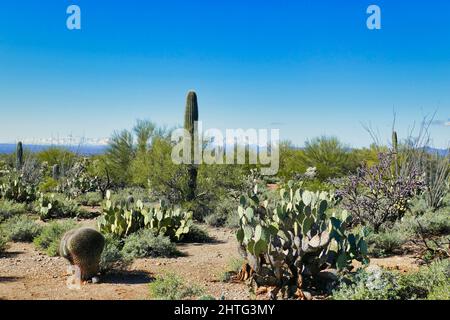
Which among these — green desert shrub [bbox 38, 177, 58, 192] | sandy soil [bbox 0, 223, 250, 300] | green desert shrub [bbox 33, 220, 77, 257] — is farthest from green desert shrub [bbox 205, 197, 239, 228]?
green desert shrub [bbox 38, 177, 58, 192]

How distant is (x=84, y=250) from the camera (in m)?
6.59

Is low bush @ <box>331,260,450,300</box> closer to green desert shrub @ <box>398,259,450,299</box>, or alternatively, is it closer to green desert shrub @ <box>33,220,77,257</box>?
green desert shrub @ <box>398,259,450,299</box>

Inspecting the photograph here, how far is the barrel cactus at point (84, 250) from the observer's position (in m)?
6.59

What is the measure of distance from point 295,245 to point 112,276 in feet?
9.11

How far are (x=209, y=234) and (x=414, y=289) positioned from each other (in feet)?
21.0

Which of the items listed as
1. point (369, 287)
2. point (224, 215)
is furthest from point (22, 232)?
point (369, 287)

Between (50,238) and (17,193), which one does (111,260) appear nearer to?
(50,238)

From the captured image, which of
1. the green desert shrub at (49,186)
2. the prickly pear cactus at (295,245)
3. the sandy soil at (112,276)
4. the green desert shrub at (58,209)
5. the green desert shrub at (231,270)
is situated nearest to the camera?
the prickly pear cactus at (295,245)

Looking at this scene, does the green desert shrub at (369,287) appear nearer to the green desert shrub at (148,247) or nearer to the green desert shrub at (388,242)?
the green desert shrub at (388,242)

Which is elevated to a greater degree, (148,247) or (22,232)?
(22,232)

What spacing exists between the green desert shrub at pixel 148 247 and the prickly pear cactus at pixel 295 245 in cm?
280

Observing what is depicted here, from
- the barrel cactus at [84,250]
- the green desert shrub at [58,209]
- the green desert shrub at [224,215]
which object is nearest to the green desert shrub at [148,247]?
the barrel cactus at [84,250]

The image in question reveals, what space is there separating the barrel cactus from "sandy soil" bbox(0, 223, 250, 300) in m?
0.27
